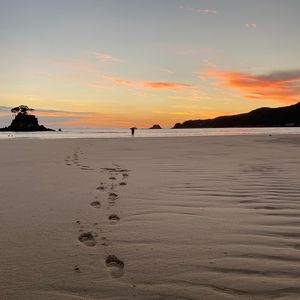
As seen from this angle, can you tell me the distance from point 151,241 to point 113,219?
864 millimetres

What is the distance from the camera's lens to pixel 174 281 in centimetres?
248

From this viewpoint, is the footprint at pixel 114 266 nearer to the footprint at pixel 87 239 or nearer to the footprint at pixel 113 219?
the footprint at pixel 87 239

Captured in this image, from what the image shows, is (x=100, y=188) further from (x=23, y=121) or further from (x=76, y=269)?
(x=23, y=121)

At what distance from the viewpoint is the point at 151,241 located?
10.8 feet

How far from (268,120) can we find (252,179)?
17362cm

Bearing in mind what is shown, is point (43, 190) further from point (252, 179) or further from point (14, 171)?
point (252, 179)

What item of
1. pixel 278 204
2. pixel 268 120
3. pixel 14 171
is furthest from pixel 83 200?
pixel 268 120

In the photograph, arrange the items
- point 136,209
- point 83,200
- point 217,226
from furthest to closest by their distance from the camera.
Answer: point 83,200 → point 136,209 → point 217,226

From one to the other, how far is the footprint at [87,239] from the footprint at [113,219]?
449 mm

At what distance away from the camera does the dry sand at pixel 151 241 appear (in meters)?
2.40

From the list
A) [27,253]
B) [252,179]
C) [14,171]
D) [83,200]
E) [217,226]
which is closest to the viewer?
[27,253]

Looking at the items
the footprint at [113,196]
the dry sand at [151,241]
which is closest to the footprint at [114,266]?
the dry sand at [151,241]

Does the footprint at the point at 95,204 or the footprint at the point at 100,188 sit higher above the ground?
the footprint at the point at 100,188

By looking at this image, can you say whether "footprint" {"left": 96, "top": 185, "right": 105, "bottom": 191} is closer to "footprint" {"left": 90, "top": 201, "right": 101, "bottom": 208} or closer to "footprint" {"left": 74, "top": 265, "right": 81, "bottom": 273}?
"footprint" {"left": 90, "top": 201, "right": 101, "bottom": 208}
